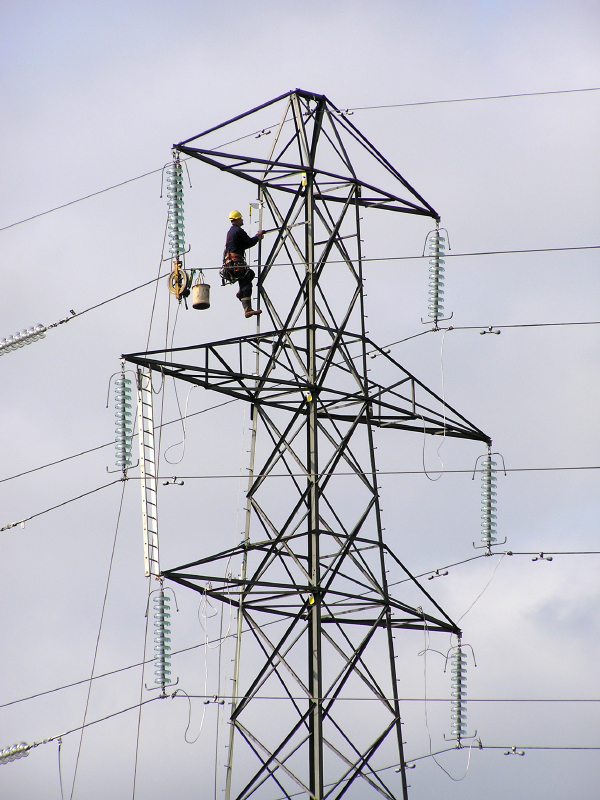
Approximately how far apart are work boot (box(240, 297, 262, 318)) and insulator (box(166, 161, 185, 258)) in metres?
1.48

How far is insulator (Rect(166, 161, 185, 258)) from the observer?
32.5m

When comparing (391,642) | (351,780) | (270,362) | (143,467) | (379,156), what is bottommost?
(351,780)

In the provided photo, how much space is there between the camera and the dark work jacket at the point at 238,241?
33375mm

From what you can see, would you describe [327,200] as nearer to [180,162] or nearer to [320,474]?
[180,162]

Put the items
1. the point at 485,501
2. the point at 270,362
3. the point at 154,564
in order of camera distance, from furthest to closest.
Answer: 1. the point at 485,501
2. the point at 270,362
3. the point at 154,564

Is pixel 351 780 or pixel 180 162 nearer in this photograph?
pixel 351 780

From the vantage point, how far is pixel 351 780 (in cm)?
3012

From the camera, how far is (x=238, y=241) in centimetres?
3341

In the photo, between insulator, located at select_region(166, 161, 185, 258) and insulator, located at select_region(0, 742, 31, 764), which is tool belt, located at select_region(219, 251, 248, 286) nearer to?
insulator, located at select_region(166, 161, 185, 258)

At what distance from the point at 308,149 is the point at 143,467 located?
264 inches

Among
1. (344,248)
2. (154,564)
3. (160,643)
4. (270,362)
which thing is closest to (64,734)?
(160,643)

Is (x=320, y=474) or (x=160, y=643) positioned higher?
(x=320, y=474)

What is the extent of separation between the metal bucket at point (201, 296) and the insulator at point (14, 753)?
31.8ft

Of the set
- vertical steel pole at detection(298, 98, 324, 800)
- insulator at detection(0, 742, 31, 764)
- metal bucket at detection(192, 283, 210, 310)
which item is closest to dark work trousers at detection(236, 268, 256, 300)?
metal bucket at detection(192, 283, 210, 310)
